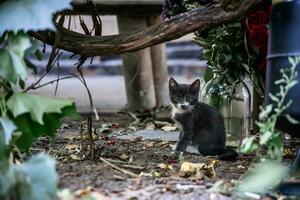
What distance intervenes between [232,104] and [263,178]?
33.6 inches

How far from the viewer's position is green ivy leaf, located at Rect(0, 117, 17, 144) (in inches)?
43.1

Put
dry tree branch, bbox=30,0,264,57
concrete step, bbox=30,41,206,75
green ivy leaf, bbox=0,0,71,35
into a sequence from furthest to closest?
concrete step, bbox=30,41,206,75 < dry tree branch, bbox=30,0,264,57 < green ivy leaf, bbox=0,0,71,35

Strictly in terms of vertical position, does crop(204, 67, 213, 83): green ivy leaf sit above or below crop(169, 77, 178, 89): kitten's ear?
above

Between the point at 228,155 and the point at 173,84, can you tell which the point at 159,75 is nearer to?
the point at 173,84

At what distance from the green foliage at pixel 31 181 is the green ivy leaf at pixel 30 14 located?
0.27m

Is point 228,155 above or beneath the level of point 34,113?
beneath

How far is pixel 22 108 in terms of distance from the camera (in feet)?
3.85

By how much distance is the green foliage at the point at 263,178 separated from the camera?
1.15 meters

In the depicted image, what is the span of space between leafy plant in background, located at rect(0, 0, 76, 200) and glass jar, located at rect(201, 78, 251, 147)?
0.81 metres

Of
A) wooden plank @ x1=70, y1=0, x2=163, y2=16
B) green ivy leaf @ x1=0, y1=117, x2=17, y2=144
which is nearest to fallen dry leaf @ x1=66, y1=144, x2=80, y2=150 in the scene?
green ivy leaf @ x1=0, y1=117, x2=17, y2=144

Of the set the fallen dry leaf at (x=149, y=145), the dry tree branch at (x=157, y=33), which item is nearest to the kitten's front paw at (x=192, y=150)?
the fallen dry leaf at (x=149, y=145)

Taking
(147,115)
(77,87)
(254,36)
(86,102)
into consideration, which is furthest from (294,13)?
(77,87)

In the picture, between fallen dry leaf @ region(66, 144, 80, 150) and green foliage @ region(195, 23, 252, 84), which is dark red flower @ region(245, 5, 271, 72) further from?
fallen dry leaf @ region(66, 144, 80, 150)

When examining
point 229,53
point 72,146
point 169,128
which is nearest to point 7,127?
point 72,146
